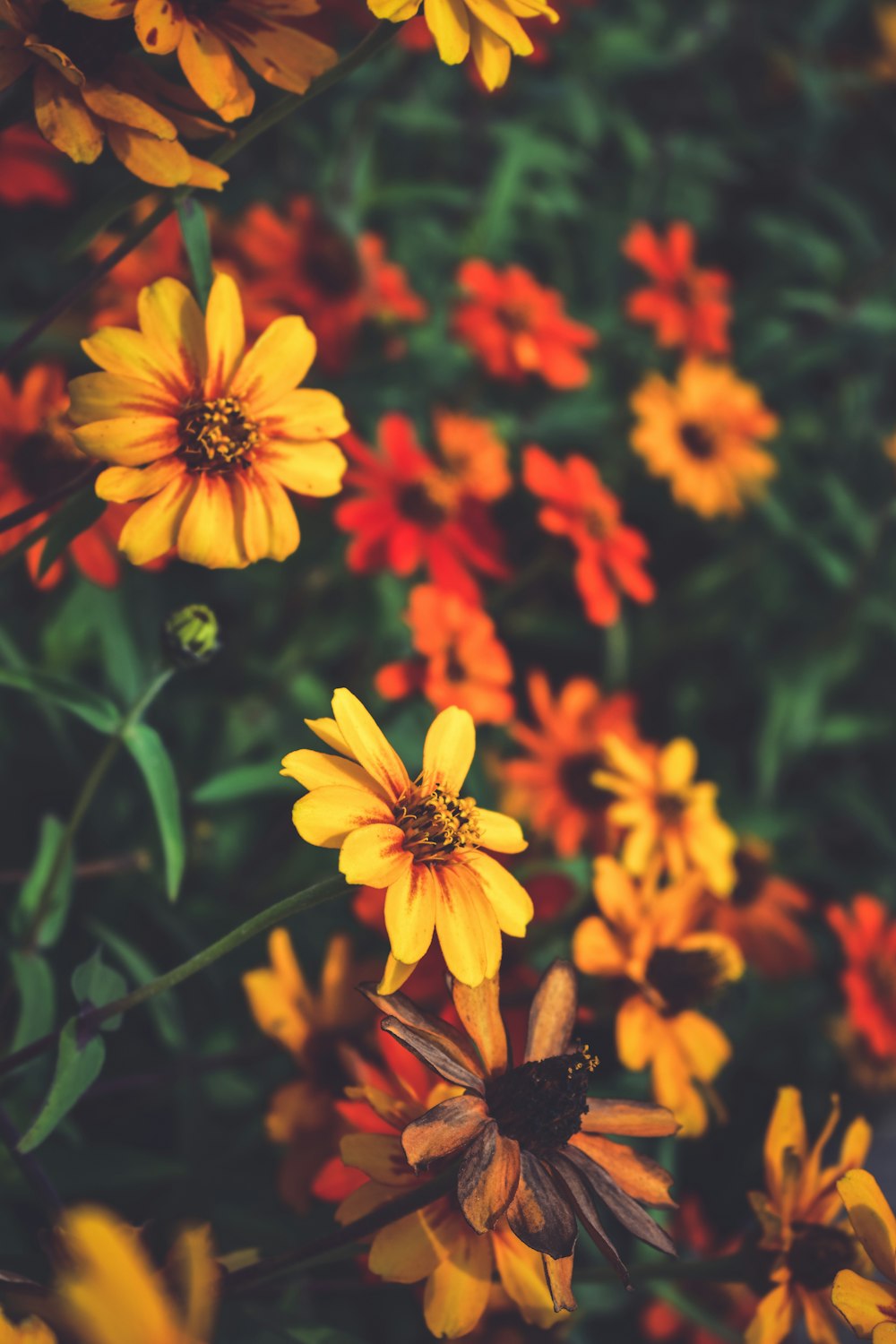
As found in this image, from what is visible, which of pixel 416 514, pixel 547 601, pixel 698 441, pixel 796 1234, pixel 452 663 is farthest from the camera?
pixel 547 601

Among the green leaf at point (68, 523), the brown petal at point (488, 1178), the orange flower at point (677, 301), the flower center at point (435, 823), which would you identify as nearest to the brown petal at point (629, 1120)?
the brown petal at point (488, 1178)

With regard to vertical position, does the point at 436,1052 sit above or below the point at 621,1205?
above

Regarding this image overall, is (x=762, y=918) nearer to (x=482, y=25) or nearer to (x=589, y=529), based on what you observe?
(x=589, y=529)

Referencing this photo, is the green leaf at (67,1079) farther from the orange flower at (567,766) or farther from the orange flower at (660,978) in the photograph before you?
the orange flower at (567,766)

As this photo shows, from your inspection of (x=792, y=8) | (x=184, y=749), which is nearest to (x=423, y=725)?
(x=184, y=749)

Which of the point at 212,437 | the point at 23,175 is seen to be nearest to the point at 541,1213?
the point at 212,437

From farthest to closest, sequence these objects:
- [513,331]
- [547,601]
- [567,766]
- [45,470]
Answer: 1. [547,601]
2. [513,331]
3. [567,766]
4. [45,470]

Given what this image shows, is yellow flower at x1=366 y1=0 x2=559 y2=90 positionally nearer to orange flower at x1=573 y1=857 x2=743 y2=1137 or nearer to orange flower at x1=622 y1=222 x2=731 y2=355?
orange flower at x1=573 y1=857 x2=743 y2=1137
